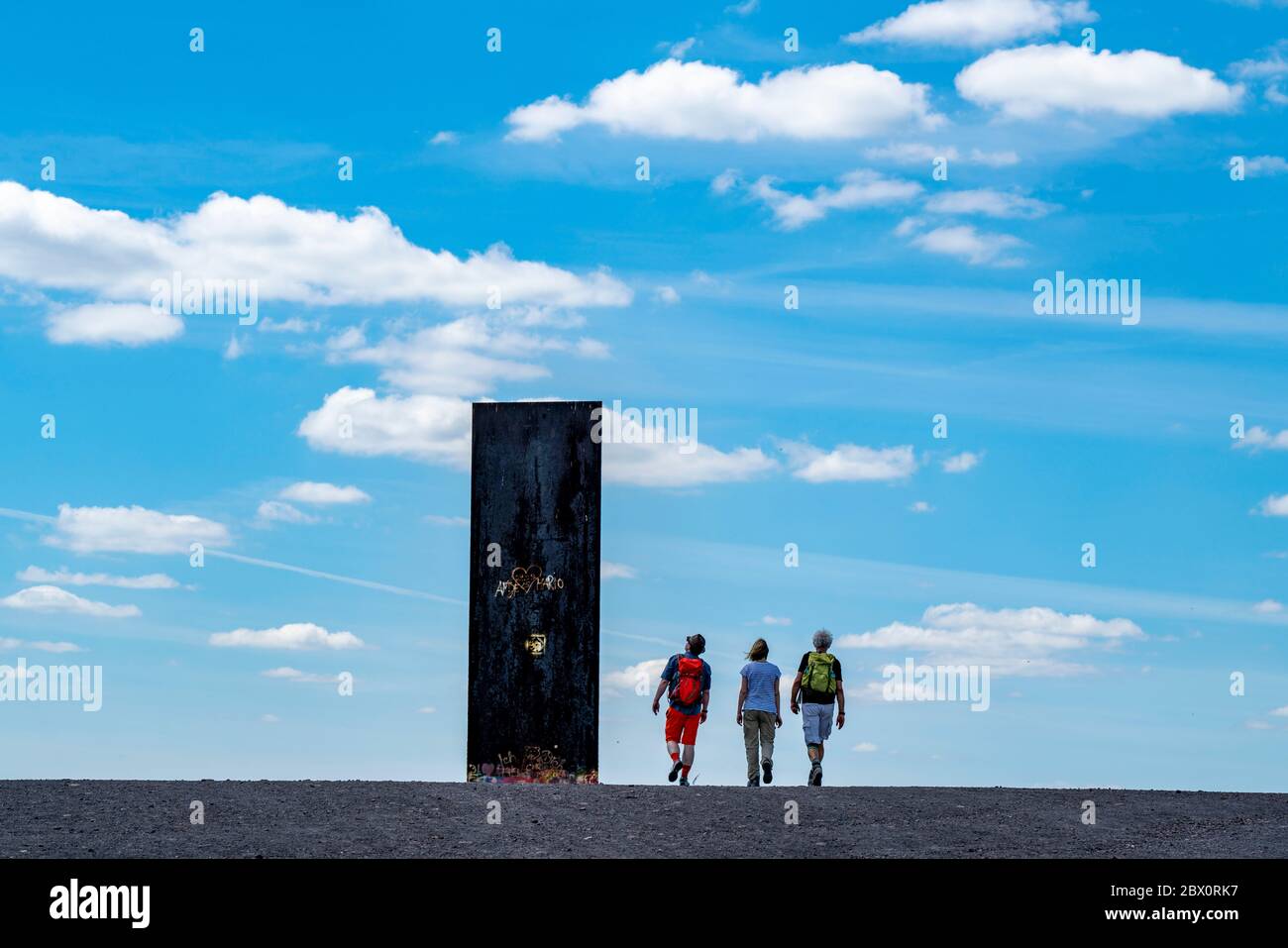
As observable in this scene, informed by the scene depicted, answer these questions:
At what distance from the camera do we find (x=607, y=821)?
1259 cm

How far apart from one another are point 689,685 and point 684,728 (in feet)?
1.63

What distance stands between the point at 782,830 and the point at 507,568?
5388 mm

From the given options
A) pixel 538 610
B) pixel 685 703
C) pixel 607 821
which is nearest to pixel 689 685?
pixel 685 703

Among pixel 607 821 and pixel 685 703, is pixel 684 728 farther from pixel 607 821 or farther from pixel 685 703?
pixel 607 821

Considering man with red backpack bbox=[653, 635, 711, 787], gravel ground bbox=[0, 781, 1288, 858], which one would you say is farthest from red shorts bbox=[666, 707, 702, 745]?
gravel ground bbox=[0, 781, 1288, 858]

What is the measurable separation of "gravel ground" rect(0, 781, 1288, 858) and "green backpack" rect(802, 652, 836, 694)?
1518 millimetres

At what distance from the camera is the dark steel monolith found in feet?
53.6

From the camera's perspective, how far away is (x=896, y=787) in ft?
48.5

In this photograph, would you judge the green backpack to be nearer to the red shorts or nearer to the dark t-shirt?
the dark t-shirt

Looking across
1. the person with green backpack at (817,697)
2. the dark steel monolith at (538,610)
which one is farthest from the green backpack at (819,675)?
A: the dark steel monolith at (538,610)

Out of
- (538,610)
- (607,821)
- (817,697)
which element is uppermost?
(538,610)
